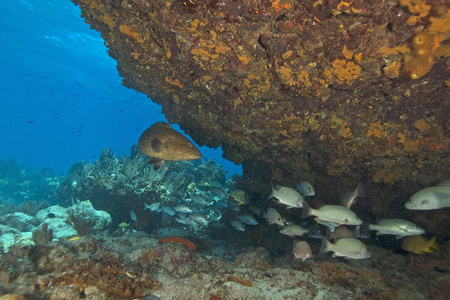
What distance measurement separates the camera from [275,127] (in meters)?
5.11

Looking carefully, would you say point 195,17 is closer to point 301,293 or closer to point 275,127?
point 275,127

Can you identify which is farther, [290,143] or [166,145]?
[290,143]

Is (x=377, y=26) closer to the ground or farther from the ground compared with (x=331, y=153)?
farther from the ground

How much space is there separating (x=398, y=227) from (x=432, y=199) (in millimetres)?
683

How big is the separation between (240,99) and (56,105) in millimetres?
98668

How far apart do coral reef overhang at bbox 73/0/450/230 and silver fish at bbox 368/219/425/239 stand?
1360mm

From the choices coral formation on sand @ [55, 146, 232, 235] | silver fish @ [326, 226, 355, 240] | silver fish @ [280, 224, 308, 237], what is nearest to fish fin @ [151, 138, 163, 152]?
silver fish @ [280, 224, 308, 237]

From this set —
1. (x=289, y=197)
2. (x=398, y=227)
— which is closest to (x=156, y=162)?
(x=289, y=197)

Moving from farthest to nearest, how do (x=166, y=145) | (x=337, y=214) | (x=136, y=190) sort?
(x=136, y=190) < (x=337, y=214) < (x=166, y=145)

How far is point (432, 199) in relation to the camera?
3455mm

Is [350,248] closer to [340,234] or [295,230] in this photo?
[340,234]

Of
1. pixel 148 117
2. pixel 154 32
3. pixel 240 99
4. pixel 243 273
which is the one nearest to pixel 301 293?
pixel 243 273

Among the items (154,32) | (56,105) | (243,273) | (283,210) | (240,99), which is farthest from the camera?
(56,105)

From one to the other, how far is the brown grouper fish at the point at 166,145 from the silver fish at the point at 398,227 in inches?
136
